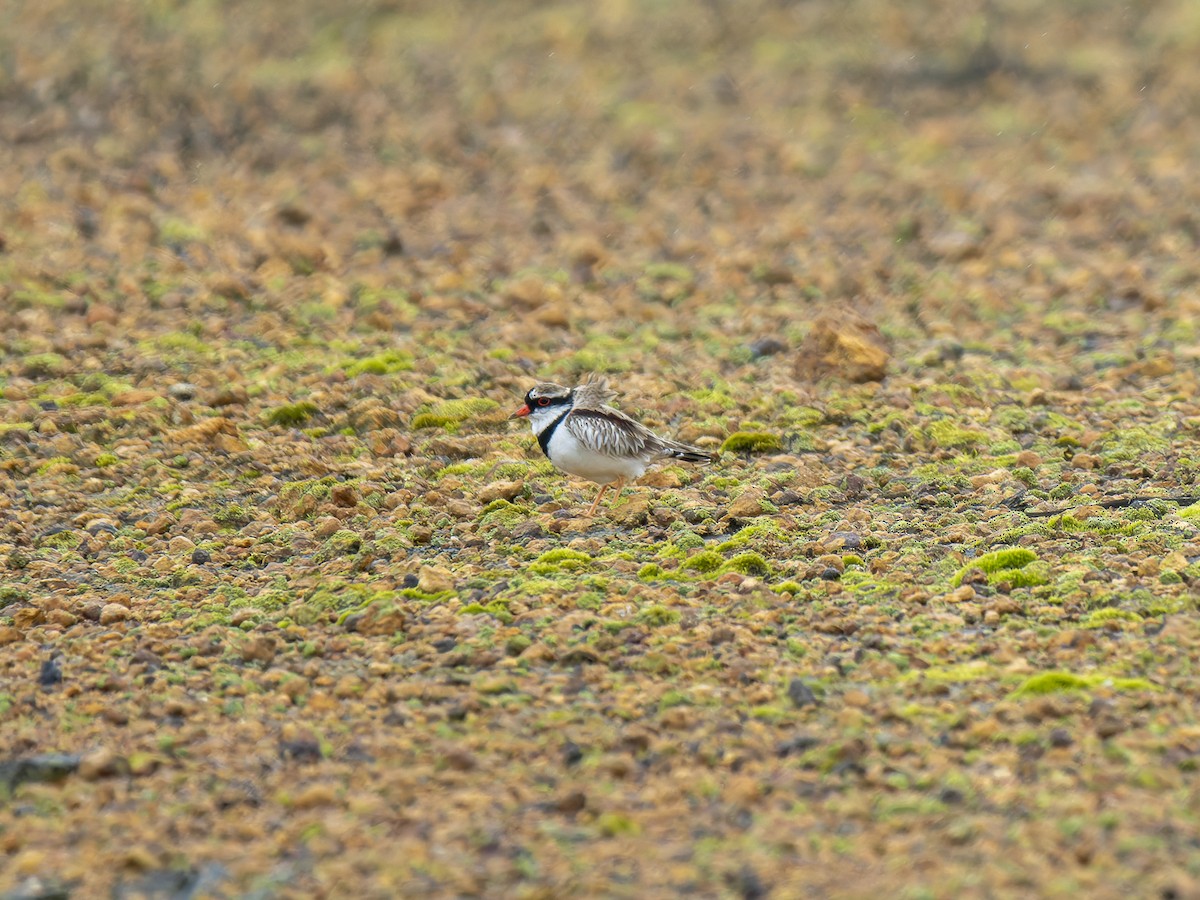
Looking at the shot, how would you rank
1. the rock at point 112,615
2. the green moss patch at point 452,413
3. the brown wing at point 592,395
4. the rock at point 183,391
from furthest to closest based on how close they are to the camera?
the rock at point 183,391, the green moss patch at point 452,413, the brown wing at point 592,395, the rock at point 112,615

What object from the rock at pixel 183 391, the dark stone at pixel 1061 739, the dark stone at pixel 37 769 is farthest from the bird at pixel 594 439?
the dark stone at pixel 37 769

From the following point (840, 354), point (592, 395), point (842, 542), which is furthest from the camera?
point (840, 354)

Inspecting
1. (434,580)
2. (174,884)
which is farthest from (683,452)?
(174,884)

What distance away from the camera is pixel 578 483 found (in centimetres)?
938

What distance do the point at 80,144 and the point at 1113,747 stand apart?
40.7 feet

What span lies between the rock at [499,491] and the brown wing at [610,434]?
0.52m

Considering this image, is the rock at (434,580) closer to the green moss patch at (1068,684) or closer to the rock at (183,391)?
the green moss patch at (1068,684)

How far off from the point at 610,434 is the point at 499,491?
2.59ft

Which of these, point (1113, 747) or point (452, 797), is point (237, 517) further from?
point (1113, 747)

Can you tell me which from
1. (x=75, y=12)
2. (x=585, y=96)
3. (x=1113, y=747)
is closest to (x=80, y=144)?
(x=75, y=12)

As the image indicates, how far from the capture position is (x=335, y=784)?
A: 6.00 metres

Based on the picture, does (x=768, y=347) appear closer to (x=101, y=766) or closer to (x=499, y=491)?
(x=499, y=491)

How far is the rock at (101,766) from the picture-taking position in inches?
241

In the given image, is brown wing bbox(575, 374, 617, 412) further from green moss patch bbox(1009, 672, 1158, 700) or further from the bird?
green moss patch bbox(1009, 672, 1158, 700)
